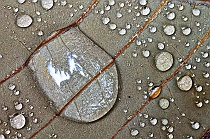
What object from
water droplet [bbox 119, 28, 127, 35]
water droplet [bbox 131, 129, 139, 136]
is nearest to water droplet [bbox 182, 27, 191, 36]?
water droplet [bbox 119, 28, 127, 35]

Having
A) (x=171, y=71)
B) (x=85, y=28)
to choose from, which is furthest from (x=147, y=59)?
(x=85, y=28)

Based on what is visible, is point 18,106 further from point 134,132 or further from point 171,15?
point 171,15

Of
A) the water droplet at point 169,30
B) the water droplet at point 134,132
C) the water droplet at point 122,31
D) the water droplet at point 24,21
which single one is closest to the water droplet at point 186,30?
the water droplet at point 169,30

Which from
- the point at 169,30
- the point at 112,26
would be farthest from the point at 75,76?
the point at 169,30

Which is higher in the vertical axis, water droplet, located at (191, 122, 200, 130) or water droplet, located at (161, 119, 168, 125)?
water droplet, located at (161, 119, 168, 125)

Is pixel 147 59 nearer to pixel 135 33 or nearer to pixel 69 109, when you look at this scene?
pixel 135 33

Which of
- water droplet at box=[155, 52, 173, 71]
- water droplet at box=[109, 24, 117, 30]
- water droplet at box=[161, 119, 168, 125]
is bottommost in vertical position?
water droplet at box=[161, 119, 168, 125]

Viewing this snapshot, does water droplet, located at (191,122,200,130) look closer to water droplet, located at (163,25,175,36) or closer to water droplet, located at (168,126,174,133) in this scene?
water droplet, located at (168,126,174,133)
